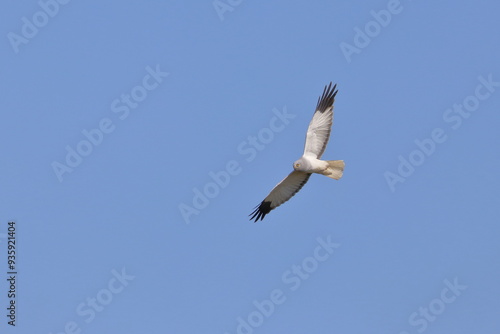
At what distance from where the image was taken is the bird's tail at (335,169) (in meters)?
20.7

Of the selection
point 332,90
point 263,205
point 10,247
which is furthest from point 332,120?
point 10,247

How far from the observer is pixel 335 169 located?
2080cm

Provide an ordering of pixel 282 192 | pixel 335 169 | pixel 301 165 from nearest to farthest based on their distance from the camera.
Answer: pixel 335 169 < pixel 301 165 < pixel 282 192

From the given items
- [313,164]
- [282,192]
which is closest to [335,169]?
[313,164]

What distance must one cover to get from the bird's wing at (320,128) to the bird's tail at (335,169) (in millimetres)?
881

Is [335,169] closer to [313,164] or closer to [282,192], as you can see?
[313,164]

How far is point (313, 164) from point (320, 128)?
4.66 ft

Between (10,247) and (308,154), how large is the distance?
9008 millimetres

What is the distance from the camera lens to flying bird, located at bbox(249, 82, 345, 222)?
68.4 feet

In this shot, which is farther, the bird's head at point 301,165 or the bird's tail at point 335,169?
the bird's head at point 301,165

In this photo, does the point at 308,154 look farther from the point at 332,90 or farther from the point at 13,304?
the point at 13,304

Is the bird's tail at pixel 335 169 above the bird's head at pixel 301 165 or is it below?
below

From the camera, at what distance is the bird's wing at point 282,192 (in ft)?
73.2

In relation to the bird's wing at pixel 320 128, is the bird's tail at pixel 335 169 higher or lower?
lower
